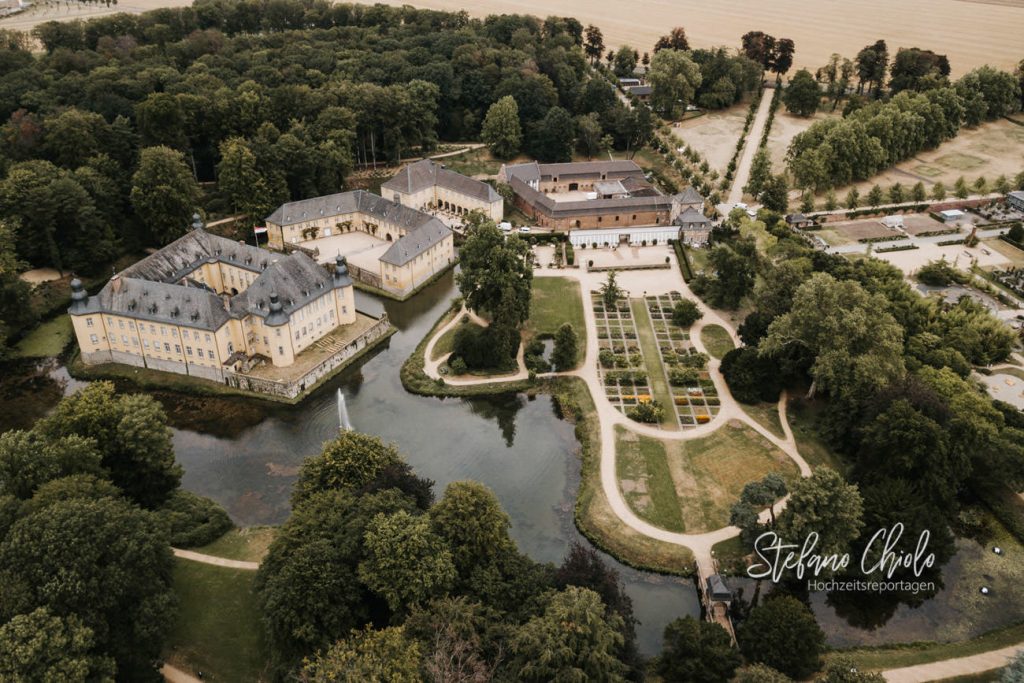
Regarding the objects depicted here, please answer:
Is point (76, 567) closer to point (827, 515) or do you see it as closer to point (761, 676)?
point (761, 676)

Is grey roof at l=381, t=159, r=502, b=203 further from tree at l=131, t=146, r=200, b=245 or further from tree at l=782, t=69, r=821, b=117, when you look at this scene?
tree at l=782, t=69, r=821, b=117

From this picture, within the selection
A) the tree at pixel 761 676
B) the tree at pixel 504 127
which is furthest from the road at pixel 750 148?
the tree at pixel 761 676

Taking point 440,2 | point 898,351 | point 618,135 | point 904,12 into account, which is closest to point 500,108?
point 618,135

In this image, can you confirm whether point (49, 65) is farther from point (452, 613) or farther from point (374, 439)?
point (452, 613)

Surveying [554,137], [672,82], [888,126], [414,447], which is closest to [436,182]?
[554,137]

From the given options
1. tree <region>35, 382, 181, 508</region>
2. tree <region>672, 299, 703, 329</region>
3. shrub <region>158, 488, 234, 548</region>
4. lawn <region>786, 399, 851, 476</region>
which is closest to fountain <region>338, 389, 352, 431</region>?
shrub <region>158, 488, 234, 548</region>
